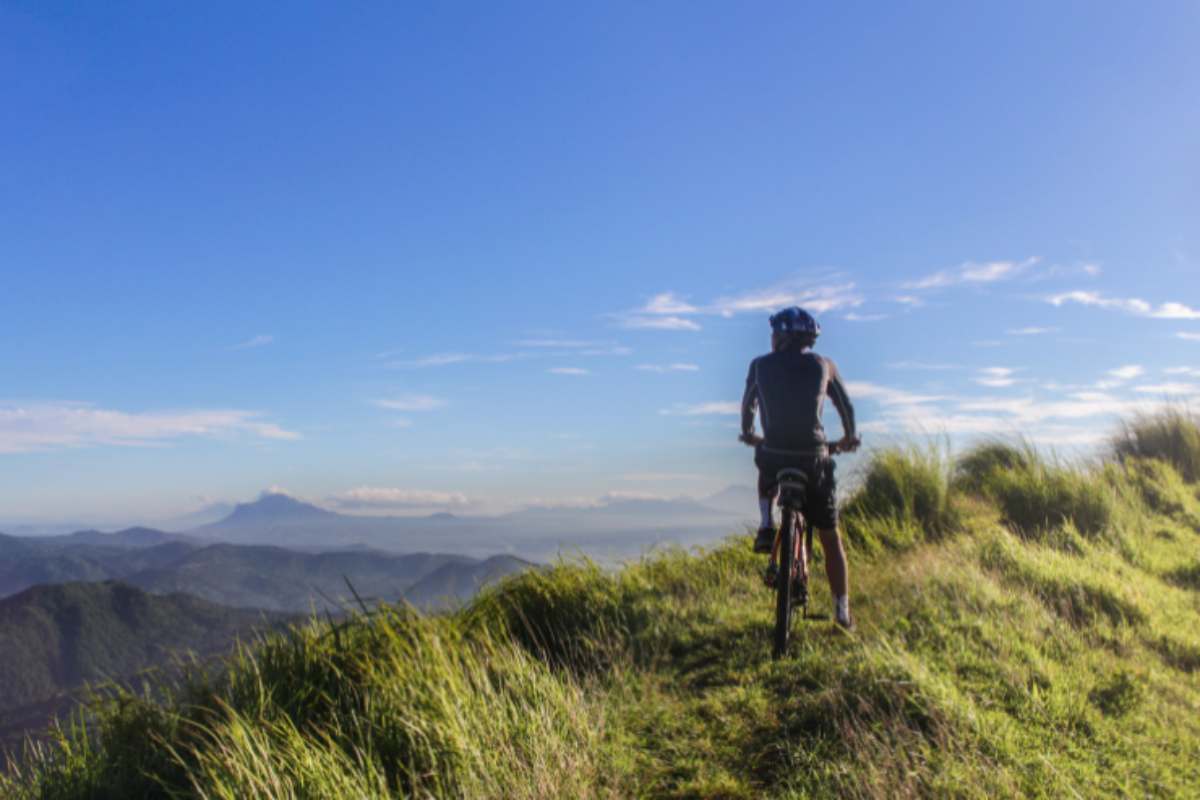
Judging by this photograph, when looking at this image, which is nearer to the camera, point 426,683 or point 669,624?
point 426,683

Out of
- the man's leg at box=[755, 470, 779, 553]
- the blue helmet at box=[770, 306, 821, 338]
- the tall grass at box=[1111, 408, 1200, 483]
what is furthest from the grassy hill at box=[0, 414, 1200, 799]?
the tall grass at box=[1111, 408, 1200, 483]

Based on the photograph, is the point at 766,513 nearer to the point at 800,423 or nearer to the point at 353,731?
the point at 800,423

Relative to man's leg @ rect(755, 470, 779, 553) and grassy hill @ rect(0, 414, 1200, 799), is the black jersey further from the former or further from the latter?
grassy hill @ rect(0, 414, 1200, 799)

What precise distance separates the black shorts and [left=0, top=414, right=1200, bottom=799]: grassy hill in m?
1.00

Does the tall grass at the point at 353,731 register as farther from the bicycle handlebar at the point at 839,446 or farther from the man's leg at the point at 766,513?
the bicycle handlebar at the point at 839,446

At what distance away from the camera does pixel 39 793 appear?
14.3 ft

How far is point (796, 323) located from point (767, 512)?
4.98 ft

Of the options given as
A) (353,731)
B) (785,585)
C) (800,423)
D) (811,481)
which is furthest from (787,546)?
(353,731)

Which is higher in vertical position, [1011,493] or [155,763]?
[1011,493]

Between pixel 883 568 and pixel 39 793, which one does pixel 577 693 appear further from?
pixel 883 568

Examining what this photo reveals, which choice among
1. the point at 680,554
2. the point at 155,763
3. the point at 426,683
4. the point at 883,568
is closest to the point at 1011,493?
the point at 883,568

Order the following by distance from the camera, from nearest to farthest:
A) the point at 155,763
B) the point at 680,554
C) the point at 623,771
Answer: the point at 623,771 < the point at 155,763 < the point at 680,554

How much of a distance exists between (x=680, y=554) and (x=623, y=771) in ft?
17.3

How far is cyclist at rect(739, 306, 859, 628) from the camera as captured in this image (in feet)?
19.3
